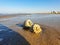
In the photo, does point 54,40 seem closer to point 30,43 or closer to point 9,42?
point 30,43

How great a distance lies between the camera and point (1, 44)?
7.15 meters

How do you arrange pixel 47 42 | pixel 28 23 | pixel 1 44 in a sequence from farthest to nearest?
1. pixel 28 23
2. pixel 47 42
3. pixel 1 44

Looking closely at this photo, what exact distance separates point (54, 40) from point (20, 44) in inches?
84.2

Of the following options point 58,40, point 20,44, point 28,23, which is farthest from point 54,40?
point 28,23

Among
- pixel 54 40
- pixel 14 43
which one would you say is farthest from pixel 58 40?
pixel 14 43

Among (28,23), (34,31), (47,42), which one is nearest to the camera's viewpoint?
(47,42)

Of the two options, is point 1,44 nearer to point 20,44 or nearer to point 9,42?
point 9,42

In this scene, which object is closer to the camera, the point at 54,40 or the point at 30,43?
the point at 30,43

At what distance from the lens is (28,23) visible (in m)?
12.4

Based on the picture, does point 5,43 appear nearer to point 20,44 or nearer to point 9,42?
point 9,42

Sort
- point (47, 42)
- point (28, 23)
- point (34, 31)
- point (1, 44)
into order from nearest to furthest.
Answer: point (1, 44) < point (47, 42) < point (34, 31) < point (28, 23)

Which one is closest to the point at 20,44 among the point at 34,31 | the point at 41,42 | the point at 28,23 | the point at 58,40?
the point at 41,42

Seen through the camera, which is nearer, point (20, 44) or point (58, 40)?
point (20, 44)

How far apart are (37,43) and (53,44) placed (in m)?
0.89
